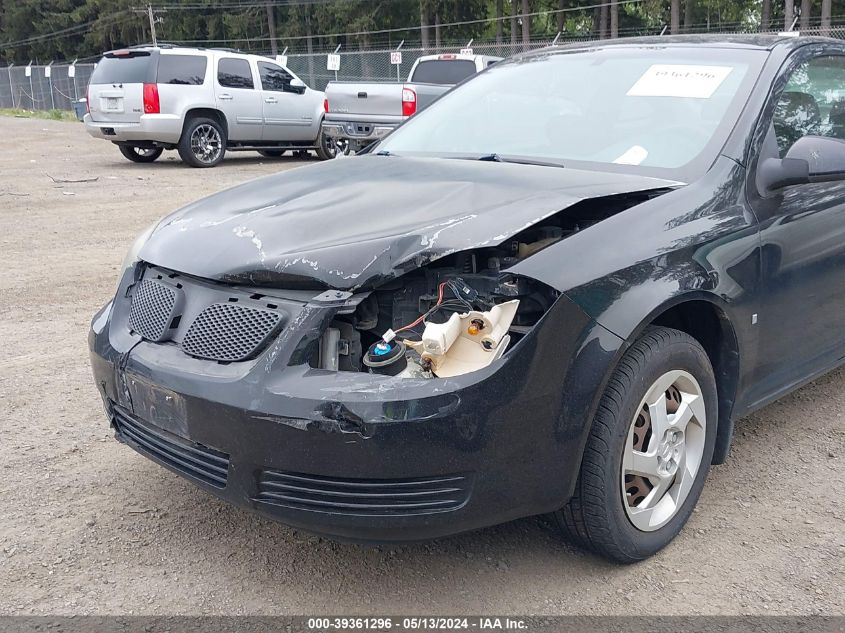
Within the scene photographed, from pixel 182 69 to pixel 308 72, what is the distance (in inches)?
638

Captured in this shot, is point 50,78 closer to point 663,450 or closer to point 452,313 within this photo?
point 452,313

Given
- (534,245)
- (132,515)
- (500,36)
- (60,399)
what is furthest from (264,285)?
(500,36)

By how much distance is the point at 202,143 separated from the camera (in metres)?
14.9

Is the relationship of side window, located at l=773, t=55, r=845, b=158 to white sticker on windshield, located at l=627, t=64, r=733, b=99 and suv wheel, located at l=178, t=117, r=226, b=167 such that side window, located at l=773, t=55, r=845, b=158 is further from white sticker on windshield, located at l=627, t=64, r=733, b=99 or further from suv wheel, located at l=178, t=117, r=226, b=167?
suv wheel, located at l=178, t=117, r=226, b=167

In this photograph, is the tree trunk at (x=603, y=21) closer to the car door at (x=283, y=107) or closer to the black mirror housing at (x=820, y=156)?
the car door at (x=283, y=107)

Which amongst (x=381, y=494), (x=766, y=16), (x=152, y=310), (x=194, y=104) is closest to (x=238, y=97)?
(x=194, y=104)

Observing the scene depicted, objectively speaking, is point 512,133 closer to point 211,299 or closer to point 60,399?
point 211,299

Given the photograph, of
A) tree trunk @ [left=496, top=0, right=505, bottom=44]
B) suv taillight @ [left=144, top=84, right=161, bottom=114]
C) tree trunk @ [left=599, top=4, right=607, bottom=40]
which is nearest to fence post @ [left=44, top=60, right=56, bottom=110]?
tree trunk @ [left=496, top=0, right=505, bottom=44]

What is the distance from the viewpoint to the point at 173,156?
17328mm

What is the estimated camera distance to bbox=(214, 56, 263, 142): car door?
14820 mm

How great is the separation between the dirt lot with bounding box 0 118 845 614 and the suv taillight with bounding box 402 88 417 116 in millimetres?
8726

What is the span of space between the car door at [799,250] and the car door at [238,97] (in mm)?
12662

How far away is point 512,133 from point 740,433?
1.72 metres

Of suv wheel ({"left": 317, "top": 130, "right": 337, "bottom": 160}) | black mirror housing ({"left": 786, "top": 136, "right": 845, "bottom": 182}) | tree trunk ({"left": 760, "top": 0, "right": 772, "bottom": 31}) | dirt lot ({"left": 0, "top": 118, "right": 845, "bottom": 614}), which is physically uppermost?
tree trunk ({"left": 760, "top": 0, "right": 772, "bottom": 31})
